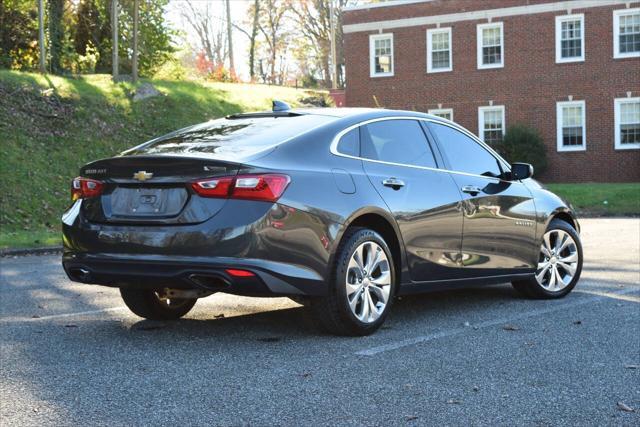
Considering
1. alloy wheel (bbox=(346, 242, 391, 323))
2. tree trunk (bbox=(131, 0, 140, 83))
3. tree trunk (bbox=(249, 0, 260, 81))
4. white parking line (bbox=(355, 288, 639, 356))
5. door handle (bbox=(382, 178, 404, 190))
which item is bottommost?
white parking line (bbox=(355, 288, 639, 356))

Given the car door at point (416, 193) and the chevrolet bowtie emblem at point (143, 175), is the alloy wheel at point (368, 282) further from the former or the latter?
the chevrolet bowtie emblem at point (143, 175)

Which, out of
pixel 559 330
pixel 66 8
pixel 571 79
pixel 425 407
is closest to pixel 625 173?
pixel 571 79

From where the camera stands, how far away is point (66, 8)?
107ft

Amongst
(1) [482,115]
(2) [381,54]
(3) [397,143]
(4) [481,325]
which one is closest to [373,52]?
(2) [381,54]

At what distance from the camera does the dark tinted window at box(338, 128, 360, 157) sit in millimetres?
6453

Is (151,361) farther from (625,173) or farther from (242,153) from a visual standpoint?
(625,173)

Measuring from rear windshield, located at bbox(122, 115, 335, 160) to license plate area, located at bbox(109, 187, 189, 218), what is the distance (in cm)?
31

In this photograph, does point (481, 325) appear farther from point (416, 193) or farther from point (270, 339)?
point (270, 339)

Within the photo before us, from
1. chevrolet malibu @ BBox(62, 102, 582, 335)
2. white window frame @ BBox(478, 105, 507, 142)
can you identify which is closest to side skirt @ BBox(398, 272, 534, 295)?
chevrolet malibu @ BBox(62, 102, 582, 335)

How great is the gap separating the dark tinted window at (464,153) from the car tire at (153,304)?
238 cm

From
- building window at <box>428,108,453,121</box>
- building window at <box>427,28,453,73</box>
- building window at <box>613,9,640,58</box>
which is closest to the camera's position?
building window at <box>613,9,640,58</box>

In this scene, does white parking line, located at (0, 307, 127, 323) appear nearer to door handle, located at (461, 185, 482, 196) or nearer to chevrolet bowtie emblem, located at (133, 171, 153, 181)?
chevrolet bowtie emblem, located at (133, 171, 153, 181)

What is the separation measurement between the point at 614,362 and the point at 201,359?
251 cm

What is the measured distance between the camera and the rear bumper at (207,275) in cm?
565
